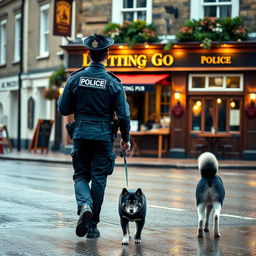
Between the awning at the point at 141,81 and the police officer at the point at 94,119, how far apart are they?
64.3 ft

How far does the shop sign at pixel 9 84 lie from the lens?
3622 cm

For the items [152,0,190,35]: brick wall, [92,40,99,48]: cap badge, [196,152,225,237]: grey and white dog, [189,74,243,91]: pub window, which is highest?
[152,0,190,35]: brick wall

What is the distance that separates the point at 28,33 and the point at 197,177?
1846 centimetres

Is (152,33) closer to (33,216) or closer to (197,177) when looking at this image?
(197,177)

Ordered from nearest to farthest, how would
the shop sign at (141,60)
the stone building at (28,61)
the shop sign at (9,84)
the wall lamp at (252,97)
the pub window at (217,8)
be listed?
the wall lamp at (252,97) → the pub window at (217,8) → the shop sign at (141,60) → the stone building at (28,61) → the shop sign at (9,84)

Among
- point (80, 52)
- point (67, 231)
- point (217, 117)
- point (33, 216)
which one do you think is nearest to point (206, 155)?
point (67, 231)

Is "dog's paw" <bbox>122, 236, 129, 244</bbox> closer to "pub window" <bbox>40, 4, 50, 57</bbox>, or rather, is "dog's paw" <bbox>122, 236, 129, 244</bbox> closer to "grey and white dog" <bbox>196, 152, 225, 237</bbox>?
"grey and white dog" <bbox>196, 152, 225, 237</bbox>

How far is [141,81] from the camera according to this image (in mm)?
27641

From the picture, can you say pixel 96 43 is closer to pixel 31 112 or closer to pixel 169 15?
pixel 169 15

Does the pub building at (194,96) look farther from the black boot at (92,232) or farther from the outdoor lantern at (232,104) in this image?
the black boot at (92,232)

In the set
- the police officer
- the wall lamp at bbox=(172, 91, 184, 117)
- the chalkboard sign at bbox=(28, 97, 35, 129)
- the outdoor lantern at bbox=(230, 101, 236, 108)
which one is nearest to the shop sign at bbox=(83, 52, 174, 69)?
the wall lamp at bbox=(172, 91, 184, 117)

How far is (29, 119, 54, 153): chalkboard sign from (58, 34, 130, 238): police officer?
2153 cm

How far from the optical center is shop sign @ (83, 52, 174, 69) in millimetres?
27922

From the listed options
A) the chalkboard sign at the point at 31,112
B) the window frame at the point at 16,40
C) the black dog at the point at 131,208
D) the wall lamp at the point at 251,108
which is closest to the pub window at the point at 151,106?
the wall lamp at the point at 251,108
